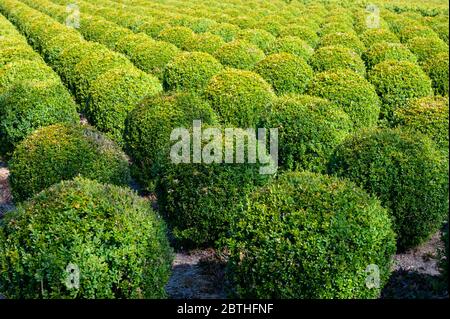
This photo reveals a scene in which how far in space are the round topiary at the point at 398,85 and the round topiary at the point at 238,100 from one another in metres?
2.92

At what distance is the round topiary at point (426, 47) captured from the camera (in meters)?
15.1

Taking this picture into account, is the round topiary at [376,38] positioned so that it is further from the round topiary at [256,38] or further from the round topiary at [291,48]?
the round topiary at [256,38]

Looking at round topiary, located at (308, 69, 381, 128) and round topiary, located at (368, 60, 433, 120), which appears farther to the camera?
round topiary, located at (368, 60, 433, 120)

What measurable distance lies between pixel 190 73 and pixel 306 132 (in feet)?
14.8

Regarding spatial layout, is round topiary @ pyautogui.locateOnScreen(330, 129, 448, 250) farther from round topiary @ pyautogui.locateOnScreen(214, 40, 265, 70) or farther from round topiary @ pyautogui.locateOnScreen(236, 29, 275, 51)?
round topiary @ pyautogui.locateOnScreen(236, 29, 275, 51)

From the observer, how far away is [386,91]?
11.6 m


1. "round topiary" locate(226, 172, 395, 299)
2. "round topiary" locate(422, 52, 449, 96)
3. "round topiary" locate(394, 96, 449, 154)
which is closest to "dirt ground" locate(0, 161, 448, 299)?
"round topiary" locate(226, 172, 395, 299)

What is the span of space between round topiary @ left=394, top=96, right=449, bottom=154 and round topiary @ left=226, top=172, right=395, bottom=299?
10.4ft

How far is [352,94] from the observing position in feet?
34.3

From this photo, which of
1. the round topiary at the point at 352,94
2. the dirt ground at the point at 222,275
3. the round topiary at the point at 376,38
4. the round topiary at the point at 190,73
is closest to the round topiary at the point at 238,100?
the round topiary at the point at 352,94

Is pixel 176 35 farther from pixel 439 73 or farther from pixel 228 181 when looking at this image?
pixel 228 181

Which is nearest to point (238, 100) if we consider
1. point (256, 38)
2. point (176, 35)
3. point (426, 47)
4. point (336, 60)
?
point (336, 60)

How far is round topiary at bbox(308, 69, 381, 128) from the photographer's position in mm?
10406
